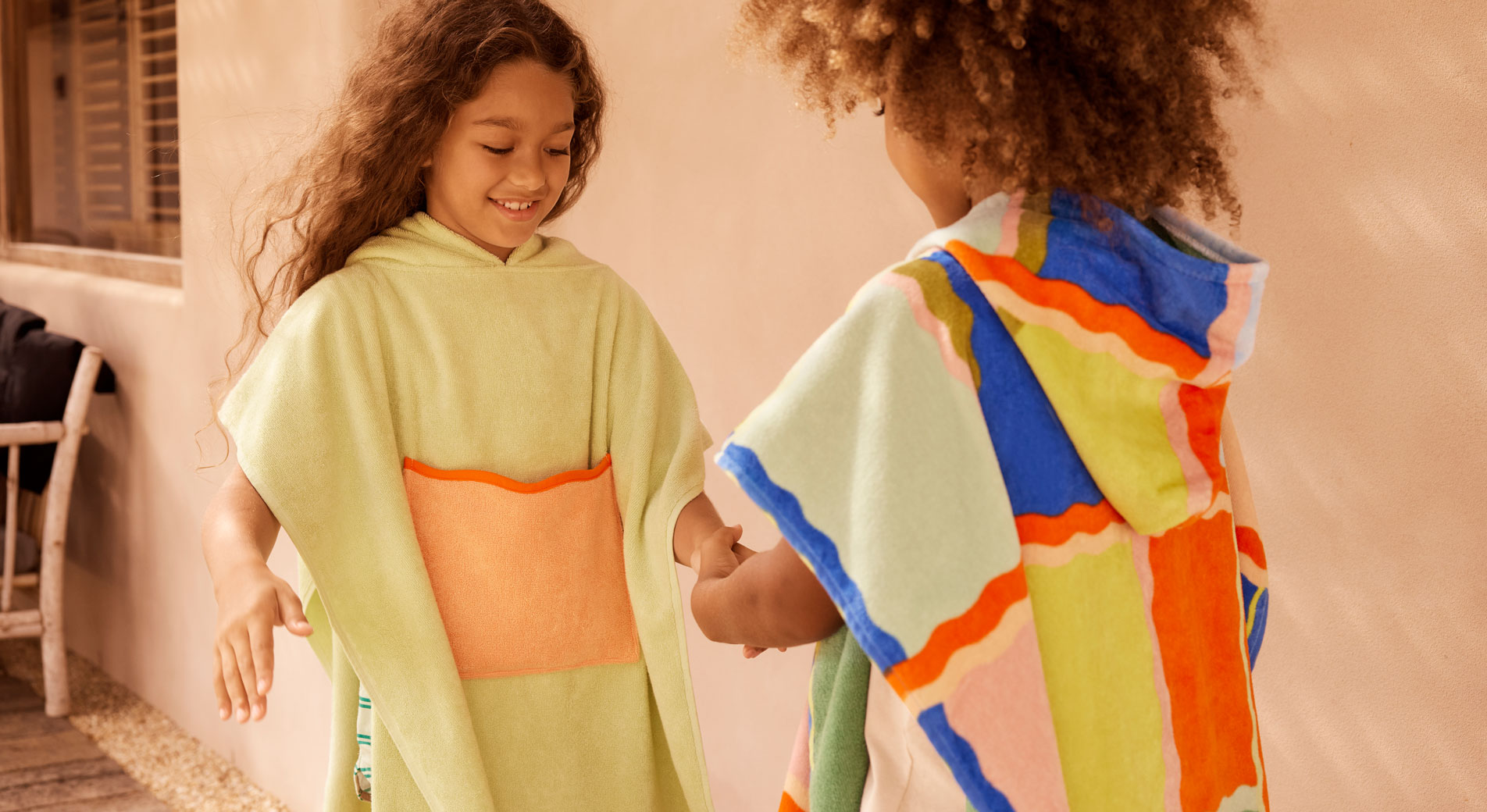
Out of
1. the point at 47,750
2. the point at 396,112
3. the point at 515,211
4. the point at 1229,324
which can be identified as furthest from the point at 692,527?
the point at 47,750

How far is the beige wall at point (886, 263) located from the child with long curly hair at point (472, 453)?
61 centimetres

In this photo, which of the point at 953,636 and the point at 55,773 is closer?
the point at 953,636

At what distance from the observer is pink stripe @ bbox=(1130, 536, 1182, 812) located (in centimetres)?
91

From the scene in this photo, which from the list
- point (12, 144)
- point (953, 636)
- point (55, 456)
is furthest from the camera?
point (12, 144)

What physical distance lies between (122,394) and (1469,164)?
10.3 ft

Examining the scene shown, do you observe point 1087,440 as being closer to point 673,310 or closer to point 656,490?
point 656,490

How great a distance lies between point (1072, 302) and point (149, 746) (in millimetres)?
2963

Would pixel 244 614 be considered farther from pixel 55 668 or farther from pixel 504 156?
pixel 55 668

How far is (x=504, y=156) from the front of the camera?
1.33 m

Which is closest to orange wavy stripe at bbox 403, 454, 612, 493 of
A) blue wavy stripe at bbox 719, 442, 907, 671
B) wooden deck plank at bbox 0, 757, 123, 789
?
blue wavy stripe at bbox 719, 442, 907, 671

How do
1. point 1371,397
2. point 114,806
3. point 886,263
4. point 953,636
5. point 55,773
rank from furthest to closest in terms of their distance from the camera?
point 55,773 → point 114,806 → point 886,263 → point 1371,397 → point 953,636

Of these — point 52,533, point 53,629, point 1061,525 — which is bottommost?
point 53,629

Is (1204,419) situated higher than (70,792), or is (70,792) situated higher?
(1204,419)

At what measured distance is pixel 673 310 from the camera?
7.25 ft
